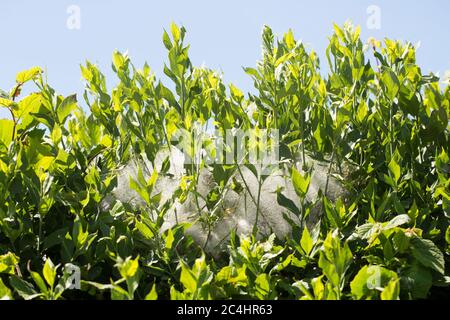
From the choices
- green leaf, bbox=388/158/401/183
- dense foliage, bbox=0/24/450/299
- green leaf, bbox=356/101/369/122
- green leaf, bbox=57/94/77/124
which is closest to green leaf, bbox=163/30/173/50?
dense foliage, bbox=0/24/450/299

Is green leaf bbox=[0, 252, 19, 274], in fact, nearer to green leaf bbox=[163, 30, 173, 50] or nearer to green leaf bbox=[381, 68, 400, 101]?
green leaf bbox=[163, 30, 173, 50]

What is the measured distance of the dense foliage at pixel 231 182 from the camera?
1.89m

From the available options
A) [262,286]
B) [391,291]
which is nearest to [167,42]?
[262,286]

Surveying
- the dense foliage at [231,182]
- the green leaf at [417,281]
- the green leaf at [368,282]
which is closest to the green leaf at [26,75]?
the dense foliage at [231,182]

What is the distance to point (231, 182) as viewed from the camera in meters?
2.36

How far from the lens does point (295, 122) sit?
2.43 metres

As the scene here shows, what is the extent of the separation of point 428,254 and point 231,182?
31.6 inches

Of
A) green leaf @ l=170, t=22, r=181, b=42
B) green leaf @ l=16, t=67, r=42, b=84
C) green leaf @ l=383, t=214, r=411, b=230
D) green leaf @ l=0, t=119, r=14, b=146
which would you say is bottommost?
green leaf @ l=383, t=214, r=411, b=230

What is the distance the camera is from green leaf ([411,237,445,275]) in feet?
6.27
